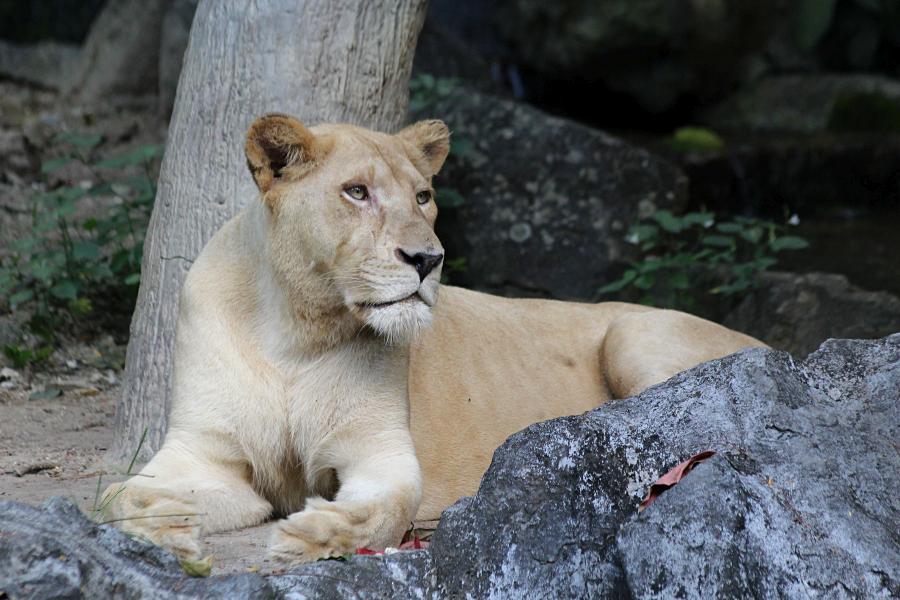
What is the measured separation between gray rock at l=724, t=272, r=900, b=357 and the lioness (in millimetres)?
2980

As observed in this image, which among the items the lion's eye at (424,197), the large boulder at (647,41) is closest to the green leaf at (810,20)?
the large boulder at (647,41)

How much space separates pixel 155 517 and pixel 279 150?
116 centimetres

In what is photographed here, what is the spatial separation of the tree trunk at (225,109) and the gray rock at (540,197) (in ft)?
8.71

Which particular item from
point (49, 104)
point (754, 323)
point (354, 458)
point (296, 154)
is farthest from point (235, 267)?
point (49, 104)

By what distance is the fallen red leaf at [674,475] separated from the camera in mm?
2717

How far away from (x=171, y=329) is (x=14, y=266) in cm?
197

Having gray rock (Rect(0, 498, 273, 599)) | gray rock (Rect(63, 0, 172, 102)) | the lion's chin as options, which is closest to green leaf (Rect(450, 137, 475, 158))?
gray rock (Rect(63, 0, 172, 102))

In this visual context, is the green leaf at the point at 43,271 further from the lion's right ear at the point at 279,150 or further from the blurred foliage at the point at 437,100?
the lion's right ear at the point at 279,150

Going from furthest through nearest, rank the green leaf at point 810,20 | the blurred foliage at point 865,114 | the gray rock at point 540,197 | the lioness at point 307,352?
the green leaf at point 810,20
the blurred foliage at point 865,114
the gray rock at point 540,197
the lioness at point 307,352

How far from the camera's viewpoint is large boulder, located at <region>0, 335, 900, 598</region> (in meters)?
2.48

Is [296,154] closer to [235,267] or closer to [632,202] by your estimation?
[235,267]

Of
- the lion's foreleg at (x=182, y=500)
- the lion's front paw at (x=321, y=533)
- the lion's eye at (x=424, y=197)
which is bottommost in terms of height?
the lion's foreleg at (x=182, y=500)

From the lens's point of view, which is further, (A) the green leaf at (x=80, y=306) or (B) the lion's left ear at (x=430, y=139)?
(A) the green leaf at (x=80, y=306)

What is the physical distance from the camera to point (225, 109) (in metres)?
4.93
